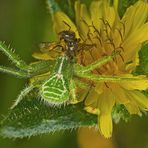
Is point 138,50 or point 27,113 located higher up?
point 138,50

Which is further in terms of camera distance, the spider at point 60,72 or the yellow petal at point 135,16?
the yellow petal at point 135,16

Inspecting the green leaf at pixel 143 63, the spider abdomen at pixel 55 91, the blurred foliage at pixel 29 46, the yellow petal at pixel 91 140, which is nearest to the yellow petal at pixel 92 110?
the spider abdomen at pixel 55 91

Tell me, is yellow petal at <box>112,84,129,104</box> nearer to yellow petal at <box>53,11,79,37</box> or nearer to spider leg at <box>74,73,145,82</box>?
spider leg at <box>74,73,145,82</box>

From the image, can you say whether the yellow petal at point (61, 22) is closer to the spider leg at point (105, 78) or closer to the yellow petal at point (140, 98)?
the spider leg at point (105, 78)

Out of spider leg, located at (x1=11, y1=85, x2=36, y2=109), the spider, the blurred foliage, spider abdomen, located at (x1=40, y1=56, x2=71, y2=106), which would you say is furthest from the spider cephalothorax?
the blurred foliage

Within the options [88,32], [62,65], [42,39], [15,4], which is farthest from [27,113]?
[15,4]

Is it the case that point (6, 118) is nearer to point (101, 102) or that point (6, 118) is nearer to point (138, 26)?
point (101, 102)

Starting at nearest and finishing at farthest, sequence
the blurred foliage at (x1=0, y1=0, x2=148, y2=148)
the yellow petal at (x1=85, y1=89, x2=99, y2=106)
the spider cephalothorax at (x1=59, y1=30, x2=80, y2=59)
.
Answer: the yellow petal at (x1=85, y1=89, x2=99, y2=106)
the spider cephalothorax at (x1=59, y1=30, x2=80, y2=59)
the blurred foliage at (x1=0, y1=0, x2=148, y2=148)
